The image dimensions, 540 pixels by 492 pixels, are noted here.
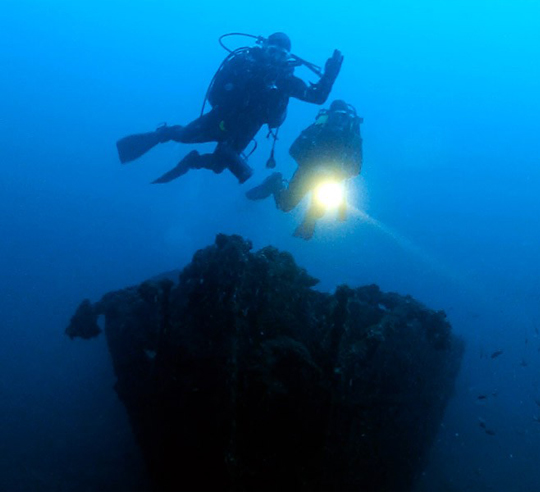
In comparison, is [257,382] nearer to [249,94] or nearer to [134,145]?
[249,94]

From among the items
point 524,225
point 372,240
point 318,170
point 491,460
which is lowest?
point 491,460

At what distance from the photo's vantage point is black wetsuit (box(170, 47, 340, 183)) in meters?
7.52

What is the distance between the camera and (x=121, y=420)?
8.64 meters

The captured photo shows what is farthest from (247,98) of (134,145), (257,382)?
(257,382)

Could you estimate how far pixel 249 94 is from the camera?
755 centimetres

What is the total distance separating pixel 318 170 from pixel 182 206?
108 feet

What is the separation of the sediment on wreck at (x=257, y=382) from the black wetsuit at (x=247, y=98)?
Answer: 3414 mm

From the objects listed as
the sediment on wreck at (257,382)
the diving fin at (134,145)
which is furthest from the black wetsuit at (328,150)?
the sediment on wreck at (257,382)

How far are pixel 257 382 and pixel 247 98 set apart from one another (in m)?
4.87

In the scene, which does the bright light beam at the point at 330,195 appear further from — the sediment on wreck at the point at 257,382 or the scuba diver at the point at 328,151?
the sediment on wreck at the point at 257,382

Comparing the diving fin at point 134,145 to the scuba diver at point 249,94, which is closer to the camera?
the scuba diver at point 249,94

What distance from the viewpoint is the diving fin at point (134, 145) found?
27.1 feet

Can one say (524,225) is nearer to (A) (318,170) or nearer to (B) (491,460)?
(B) (491,460)

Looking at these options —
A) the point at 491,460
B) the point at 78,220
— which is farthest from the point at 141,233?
the point at 491,460
